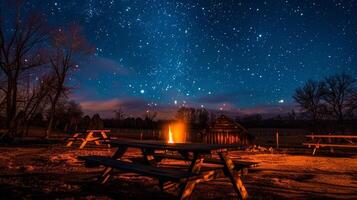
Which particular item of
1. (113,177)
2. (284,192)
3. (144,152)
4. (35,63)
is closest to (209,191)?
(284,192)

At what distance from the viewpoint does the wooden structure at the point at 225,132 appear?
28.0 m

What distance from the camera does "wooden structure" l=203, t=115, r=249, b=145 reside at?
2805cm

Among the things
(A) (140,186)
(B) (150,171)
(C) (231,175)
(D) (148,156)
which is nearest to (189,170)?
(C) (231,175)

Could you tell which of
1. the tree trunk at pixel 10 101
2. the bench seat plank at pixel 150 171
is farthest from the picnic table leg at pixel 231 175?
the tree trunk at pixel 10 101

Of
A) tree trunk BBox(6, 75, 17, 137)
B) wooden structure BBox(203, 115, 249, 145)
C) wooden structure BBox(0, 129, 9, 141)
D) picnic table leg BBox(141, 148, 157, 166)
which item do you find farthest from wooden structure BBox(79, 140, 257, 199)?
wooden structure BBox(203, 115, 249, 145)

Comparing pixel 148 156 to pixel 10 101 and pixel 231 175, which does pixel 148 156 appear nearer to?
pixel 231 175

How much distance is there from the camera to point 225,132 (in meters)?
28.8

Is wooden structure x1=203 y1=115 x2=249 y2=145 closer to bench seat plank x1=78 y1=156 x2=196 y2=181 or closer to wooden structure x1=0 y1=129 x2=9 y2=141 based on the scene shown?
wooden structure x1=0 y1=129 x2=9 y2=141

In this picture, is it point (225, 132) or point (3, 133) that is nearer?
point (3, 133)

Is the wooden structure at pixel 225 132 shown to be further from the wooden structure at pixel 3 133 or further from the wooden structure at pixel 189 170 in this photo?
the wooden structure at pixel 189 170

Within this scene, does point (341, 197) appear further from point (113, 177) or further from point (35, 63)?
point (35, 63)

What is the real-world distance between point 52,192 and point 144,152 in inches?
99.2

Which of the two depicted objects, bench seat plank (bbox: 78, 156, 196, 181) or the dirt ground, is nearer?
bench seat plank (bbox: 78, 156, 196, 181)

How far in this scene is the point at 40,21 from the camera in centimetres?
2331
